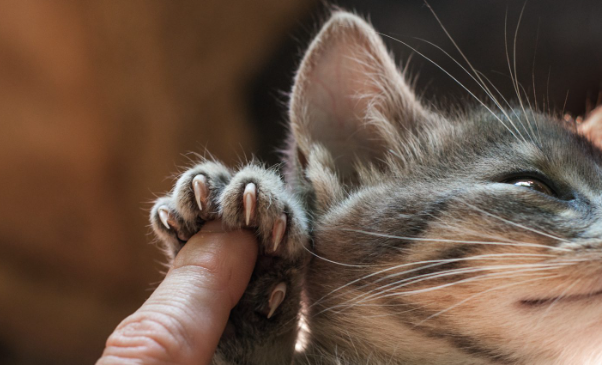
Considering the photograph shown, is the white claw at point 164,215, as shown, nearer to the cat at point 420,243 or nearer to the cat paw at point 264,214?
the cat at point 420,243

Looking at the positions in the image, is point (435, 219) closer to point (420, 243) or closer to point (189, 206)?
point (420, 243)

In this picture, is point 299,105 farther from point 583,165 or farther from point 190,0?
point 190,0

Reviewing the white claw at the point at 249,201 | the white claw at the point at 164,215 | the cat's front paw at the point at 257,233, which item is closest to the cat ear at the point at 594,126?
the cat's front paw at the point at 257,233

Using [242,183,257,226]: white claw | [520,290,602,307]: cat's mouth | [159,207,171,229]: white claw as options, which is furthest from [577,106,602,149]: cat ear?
[159,207,171,229]: white claw

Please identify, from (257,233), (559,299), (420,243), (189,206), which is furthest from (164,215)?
(559,299)

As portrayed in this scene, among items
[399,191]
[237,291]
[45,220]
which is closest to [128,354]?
[237,291]

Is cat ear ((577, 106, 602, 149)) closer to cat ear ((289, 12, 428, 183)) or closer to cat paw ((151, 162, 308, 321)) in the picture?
cat ear ((289, 12, 428, 183))
